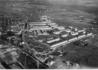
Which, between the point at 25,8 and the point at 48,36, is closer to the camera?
the point at 48,36

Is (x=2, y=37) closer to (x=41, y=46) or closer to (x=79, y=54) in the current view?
(x=41, y=46)

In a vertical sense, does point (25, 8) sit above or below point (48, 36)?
above

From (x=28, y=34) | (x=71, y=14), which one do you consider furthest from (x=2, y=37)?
(x=71, y=14)

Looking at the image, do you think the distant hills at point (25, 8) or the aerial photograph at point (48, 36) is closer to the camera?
the aerial photograph at point (48, 36)

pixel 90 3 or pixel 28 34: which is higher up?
pixel 90 3

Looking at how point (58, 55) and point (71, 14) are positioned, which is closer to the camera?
point (58, 55)

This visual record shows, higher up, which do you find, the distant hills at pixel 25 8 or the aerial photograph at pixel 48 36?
the distant hills at pixel 25 8

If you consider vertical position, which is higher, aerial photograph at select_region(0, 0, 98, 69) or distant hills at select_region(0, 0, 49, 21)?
distant hills at select_region(0, 0, 49, 21)

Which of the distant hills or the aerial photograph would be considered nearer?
the aerial photograph
